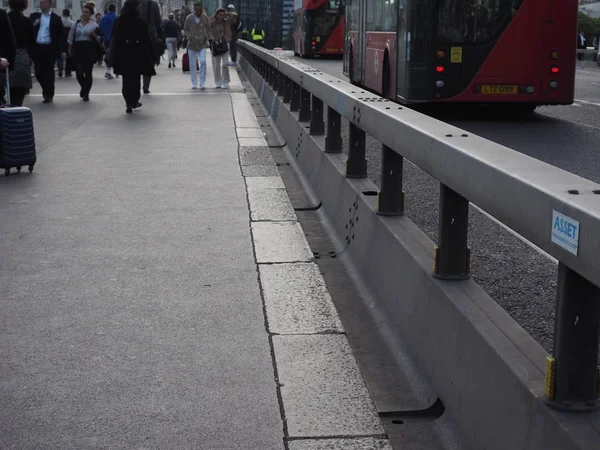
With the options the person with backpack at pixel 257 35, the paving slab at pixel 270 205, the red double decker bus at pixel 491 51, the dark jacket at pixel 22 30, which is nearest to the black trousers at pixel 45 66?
the dark jacket at pixel 22 30

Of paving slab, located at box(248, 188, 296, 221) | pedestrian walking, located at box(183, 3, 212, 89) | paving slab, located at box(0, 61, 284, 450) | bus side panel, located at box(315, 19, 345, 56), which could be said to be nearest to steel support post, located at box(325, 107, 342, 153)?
paving slab, located at box(248, 188, 296, 221)

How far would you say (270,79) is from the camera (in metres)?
18.2

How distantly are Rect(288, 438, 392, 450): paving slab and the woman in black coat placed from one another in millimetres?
15138

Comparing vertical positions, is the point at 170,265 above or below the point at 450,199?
below

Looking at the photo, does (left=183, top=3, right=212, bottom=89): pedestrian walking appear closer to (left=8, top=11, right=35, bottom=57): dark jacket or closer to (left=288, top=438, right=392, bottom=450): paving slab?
(left=8, top=11, right=35, bottom=57): dark jacket

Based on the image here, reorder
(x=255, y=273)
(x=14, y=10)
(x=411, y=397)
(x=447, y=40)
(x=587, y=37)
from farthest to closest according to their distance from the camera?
(x=587, y=37)
(x=447, y=40)
(x=14, y=10)
(x=255, y=273)
(x=411, y=397)

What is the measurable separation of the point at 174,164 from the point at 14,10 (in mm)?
5884

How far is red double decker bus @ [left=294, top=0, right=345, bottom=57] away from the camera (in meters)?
47.7

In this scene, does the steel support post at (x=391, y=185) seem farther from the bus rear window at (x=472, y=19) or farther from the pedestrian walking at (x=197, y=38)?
the pedestrian walking at (x=197, y=38)

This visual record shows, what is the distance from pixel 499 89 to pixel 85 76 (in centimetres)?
763

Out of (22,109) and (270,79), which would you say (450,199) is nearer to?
(22,109)

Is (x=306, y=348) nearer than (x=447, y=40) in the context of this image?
Yes

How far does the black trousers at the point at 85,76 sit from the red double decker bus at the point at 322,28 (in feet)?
89.6

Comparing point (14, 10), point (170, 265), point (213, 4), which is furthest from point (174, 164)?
point (213, 4)
